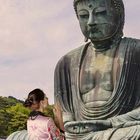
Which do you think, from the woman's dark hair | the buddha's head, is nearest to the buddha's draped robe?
the buddha's head

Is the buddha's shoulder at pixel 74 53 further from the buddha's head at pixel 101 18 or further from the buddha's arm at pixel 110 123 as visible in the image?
the buddha's arm at pixel 110 123

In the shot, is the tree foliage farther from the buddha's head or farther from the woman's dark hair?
the woman's dark hair

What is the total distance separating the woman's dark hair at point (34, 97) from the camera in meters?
9.12

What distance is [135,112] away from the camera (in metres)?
9.50

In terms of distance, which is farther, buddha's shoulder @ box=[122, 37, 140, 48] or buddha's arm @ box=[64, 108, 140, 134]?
buddha's shoulder @ box=[122, 37, 140, 48]

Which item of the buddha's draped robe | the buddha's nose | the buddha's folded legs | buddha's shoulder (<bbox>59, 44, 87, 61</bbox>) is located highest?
the buddha's nose

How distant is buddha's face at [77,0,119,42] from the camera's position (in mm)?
9906

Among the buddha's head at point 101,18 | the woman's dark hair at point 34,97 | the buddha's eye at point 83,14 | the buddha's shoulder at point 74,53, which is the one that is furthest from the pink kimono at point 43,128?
the buddha's eye at point 83,14

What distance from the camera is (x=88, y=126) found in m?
9.51

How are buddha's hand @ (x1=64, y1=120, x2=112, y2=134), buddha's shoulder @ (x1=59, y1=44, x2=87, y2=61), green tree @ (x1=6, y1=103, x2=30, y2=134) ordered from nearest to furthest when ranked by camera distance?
buddha's hand @ (x1=64, y1=120, x2=112, y2=134) < buddha's shoulder @ (x1=59, y1=44, x2=87, y2=61) < green tree @ (x1=6, y1=103, x2=30, y2=134)

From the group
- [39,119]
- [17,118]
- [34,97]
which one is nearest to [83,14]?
[34,97]

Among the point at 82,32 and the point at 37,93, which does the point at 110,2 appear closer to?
the point at 82,32

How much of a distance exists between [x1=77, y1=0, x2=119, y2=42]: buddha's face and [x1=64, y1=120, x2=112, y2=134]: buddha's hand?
1290 millimetres

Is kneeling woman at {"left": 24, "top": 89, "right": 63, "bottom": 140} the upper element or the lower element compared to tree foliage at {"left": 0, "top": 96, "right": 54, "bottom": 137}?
upper
